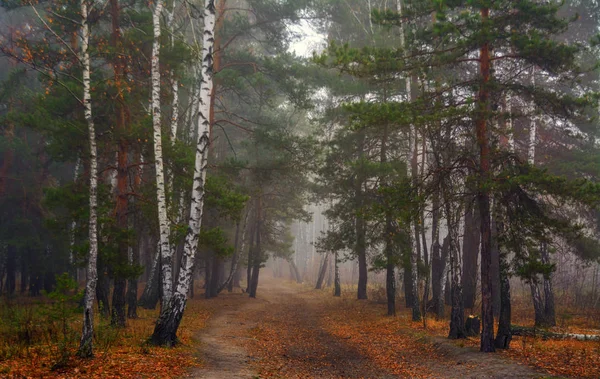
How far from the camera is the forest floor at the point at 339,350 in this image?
377 inches

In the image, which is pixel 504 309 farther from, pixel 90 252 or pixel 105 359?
pixel 90 252

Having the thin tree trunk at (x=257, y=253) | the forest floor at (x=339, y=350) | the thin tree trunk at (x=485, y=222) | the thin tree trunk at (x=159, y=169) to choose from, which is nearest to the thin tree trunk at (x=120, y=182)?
the thin tree trunk at (x=159, y=169)

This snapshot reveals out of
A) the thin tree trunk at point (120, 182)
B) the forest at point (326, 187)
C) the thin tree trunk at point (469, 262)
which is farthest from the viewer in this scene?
the thin tree trunk at point (469, 262)

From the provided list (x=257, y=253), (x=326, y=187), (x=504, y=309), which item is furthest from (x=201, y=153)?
(x=257, y=253)

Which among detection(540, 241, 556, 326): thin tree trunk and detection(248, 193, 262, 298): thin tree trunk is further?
detection(248, 193, 262, 298): thin tree trunk

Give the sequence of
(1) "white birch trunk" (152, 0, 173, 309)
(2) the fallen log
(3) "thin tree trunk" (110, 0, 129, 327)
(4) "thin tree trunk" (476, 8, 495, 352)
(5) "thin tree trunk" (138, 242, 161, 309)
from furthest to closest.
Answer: (5) "thin tree trunk" (138, 242, 161, 309), (3) "thin tree trunk" (110, 0, 129, 327), (2) the fallen log, (1) "white birch trunk" (152, 0, 173, 309), (4) "thin tree trunk" (476, 8, 495, 352)

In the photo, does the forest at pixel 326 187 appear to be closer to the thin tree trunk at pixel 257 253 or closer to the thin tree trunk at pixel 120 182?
the thin tree trunk at pixel 120 182

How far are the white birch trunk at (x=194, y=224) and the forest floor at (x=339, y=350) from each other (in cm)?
119

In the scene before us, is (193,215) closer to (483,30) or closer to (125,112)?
(125,112)

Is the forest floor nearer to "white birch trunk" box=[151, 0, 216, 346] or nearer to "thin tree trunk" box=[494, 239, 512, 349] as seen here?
"thin tree trunk" box=[494, 239, 512, 349]

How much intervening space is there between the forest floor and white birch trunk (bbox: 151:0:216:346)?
46.8 inches

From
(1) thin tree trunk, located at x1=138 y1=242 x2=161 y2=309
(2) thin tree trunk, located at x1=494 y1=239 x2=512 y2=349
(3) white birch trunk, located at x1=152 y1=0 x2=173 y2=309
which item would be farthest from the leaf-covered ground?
(1) thin tree trunk, located at x1=138 y1=242 x2=161 y2=309

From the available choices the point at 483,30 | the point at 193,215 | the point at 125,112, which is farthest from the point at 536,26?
the point at 125,112

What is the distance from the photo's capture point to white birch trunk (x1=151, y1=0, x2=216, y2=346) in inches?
412
